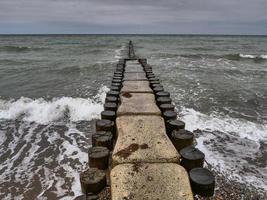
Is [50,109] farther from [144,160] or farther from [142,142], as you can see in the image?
[144,160]

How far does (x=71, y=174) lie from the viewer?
528 centimetres

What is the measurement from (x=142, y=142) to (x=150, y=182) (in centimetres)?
109

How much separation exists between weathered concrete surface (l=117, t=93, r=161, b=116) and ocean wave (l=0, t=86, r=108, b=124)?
194 cm

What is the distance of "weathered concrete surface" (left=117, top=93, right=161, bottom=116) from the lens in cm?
576

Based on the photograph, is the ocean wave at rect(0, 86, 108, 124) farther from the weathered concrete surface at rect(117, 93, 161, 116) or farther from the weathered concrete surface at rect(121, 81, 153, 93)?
the weathered concrete surface at rect(117, 93, 161, 116)

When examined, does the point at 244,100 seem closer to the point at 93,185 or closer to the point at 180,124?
the point at 180,124

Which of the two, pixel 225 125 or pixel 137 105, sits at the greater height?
pixel 137 105

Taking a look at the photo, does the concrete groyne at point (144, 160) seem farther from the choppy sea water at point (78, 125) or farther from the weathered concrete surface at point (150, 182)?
the choppy sea water at point (78, 125)

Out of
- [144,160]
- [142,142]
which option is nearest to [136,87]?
[142,142]

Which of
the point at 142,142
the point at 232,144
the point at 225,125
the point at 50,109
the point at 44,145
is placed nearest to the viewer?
the point at 142,142

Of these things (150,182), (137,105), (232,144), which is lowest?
(232,144)

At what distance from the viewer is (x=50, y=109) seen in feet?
29.7

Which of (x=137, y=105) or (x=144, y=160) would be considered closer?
(x=144, y=160)

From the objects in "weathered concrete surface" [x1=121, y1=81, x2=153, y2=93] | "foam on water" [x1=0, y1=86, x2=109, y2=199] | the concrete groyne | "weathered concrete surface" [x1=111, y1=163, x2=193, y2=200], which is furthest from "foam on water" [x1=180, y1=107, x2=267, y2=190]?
"foam on water" [x1=0, y1=86, x2=109, y2=199]
